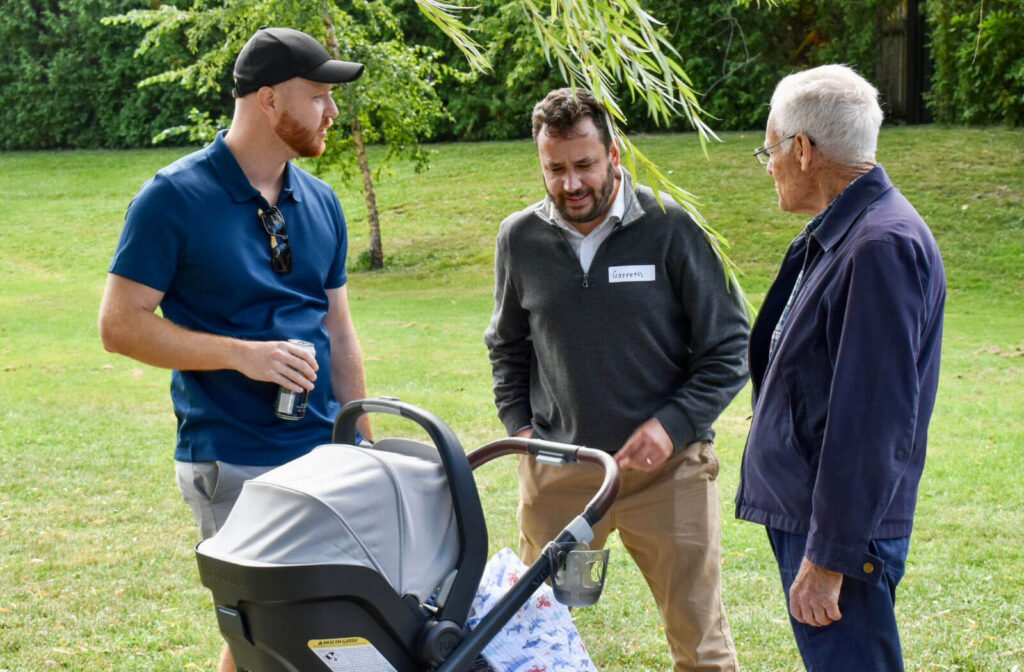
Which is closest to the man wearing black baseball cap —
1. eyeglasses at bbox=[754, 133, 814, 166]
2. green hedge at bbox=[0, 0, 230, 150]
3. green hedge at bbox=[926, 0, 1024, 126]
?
eyeglasses at bbox=[754, 133, 814, 166]

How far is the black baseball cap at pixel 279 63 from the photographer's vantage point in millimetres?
2969

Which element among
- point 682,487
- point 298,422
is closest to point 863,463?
point 682,487

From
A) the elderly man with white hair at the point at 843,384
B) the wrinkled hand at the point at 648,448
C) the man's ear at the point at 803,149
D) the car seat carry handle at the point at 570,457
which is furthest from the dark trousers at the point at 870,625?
the man's ear at the point at 803,149

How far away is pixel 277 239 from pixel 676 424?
128cm

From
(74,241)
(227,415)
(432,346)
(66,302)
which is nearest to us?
(227,415)

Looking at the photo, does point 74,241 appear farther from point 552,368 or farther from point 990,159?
point 552,368

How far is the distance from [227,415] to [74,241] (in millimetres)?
20155

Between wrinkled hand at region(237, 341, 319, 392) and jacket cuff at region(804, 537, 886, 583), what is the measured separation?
133 cm

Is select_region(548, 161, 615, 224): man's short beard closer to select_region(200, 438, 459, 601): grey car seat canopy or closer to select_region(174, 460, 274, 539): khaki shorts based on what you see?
select_region(174, 460, 274, 539): khaki shorts

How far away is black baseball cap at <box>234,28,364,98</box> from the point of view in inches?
117

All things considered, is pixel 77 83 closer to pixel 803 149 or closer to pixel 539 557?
pixel 803 149

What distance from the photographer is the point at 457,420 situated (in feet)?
29.8

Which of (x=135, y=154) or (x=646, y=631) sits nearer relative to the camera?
(x=646, y=631)

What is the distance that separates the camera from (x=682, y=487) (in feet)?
11.1
